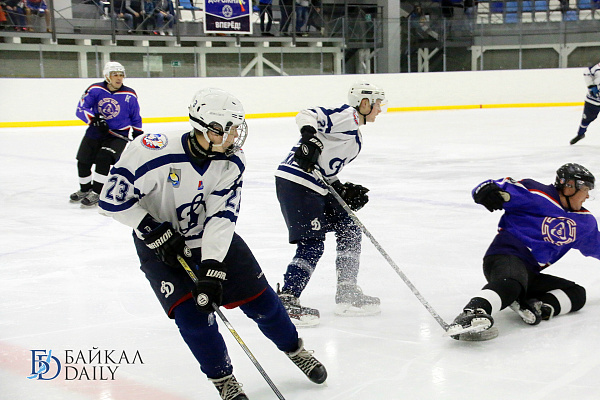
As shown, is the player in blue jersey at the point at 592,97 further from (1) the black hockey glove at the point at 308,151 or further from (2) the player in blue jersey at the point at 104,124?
(1) the black hockey glove at the point at 308,151

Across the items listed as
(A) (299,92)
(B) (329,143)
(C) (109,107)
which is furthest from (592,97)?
(B) (329,143)

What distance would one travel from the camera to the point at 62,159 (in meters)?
7.51

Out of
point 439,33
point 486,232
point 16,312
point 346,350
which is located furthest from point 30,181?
point 439,33

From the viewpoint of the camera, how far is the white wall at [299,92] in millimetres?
10875

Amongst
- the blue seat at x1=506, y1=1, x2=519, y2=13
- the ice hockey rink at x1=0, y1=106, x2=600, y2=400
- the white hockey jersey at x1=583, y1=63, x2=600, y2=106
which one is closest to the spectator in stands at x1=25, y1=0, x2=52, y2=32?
the ice hockey rink at x1=0, y1=106, x2=600, y2=400

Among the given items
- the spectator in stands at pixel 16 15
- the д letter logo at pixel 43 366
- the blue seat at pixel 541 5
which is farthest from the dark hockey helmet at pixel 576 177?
the blue seat at pixel 541 5

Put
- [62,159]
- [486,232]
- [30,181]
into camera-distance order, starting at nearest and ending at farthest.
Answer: [486,232] < [30,181] < [62,159]

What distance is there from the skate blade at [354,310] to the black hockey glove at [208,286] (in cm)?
106

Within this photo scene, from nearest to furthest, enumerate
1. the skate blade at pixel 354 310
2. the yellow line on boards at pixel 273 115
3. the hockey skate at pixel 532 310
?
the hockey skate at pixel 532 310, the skate blade at pixel 354 310, the yellow line on boards at pixel 273 115

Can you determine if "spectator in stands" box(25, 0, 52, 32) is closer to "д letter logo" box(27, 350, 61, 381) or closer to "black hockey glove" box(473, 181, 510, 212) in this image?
"д letter logo" box(27, 350, 61, 381)

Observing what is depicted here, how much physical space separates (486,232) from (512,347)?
5.69 feet

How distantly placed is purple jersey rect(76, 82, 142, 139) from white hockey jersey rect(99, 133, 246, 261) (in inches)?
140

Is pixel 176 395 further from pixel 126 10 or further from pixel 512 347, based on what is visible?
pixel 126 10

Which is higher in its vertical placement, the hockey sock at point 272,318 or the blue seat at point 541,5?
the blue seat at point 541,5
